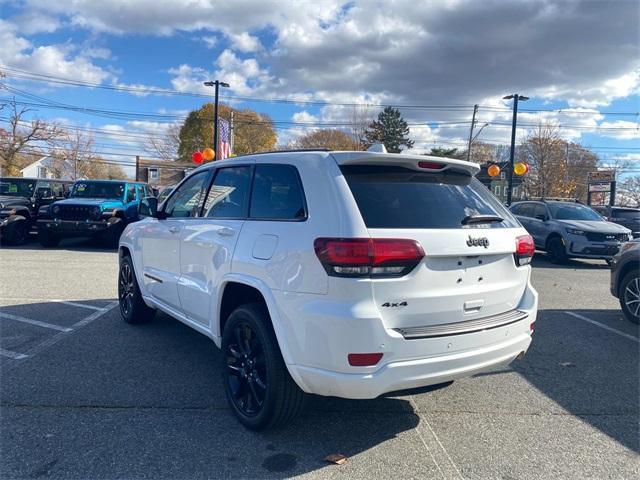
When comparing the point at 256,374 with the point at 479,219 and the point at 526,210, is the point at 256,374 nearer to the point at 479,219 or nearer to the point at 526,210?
the point at 479,219

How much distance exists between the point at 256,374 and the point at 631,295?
5.46 metres

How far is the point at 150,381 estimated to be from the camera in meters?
3.93

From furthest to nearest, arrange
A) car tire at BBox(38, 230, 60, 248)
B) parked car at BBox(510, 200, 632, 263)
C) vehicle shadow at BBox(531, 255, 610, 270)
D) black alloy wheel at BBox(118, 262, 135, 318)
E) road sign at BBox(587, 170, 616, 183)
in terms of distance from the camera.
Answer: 1. road sign at BBox(587, 170, 616, 183)
2. car tire at BBox(38, 230, 60, 248)
3. vehicle shadow at BBox(531, 255, 610, 270)
4. parked car at BBox(510, 200, 632, 263)
5. black alloy wheel at BBox(118, 262, 135, 318)

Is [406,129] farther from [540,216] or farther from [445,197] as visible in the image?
[445,197]

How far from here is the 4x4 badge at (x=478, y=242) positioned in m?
2.88

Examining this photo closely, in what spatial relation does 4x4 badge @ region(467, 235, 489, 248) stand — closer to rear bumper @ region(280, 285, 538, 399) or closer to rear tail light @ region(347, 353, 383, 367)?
rear bumper @ region(280, 285, 538, 399)

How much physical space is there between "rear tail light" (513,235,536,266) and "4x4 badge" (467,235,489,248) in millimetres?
376

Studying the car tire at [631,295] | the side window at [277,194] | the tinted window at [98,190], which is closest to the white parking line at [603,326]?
the car tire at [631,295]

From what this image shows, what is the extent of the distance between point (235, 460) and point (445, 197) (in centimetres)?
212

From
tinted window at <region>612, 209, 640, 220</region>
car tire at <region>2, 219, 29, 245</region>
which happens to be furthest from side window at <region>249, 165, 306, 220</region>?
tinted window at <region>612, 209, 640, 220</region>

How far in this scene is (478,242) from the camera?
115 inches

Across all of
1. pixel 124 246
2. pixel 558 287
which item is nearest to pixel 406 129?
pixel 558 287

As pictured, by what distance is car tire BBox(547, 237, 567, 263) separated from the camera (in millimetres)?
12320

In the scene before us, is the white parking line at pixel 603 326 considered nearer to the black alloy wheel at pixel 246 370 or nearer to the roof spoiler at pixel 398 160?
the roof spoiler at pixel 398 160
